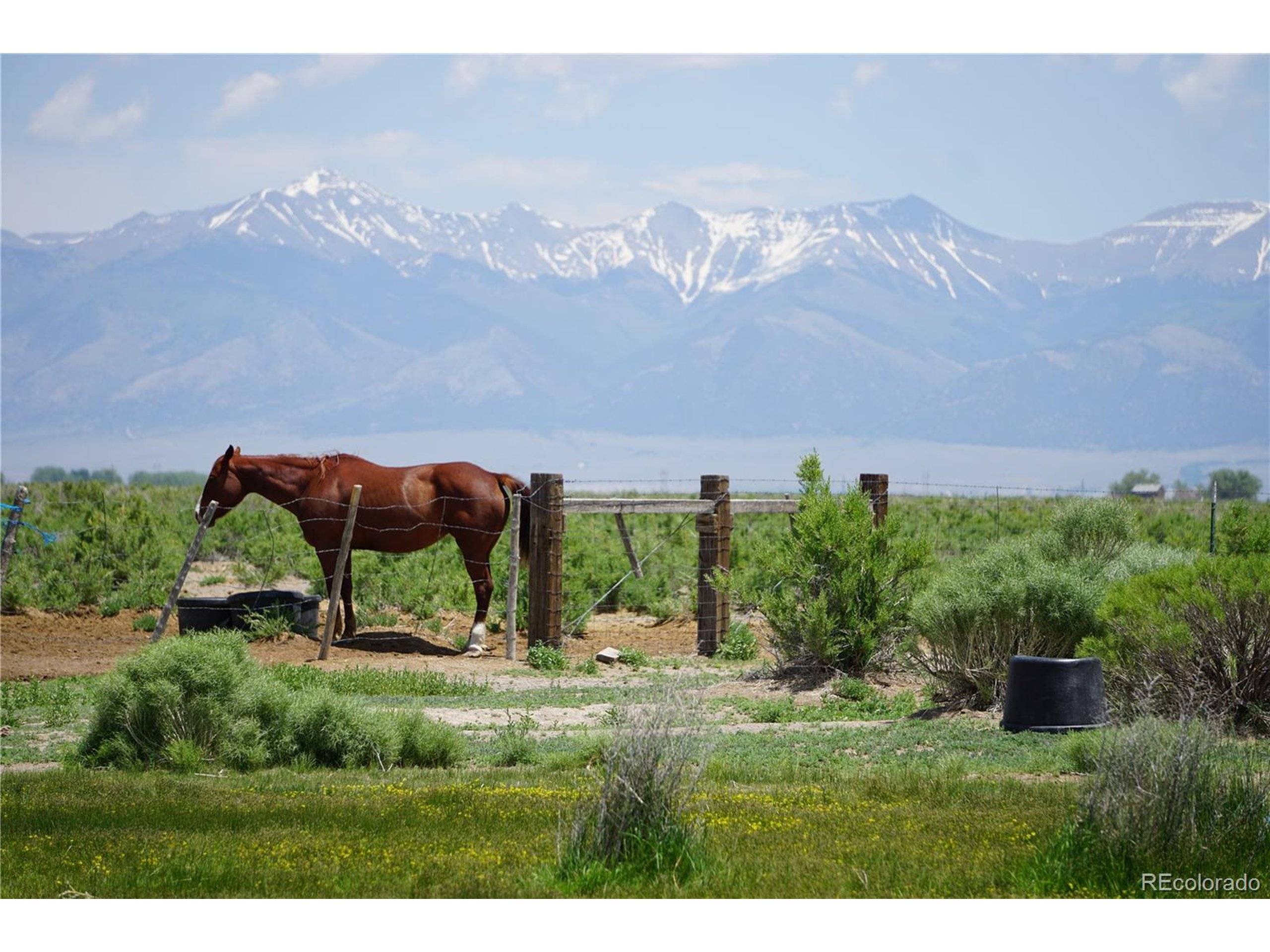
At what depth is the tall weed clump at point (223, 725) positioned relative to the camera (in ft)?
34.9

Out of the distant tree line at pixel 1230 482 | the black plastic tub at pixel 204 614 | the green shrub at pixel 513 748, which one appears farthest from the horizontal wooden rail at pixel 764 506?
the distant tree line at pixel 1230 482

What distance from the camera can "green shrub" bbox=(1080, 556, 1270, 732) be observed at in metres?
11.4

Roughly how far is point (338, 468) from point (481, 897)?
12.9 metres

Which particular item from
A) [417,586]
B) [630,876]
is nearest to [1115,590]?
[630,876]

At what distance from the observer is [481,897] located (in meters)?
6.91

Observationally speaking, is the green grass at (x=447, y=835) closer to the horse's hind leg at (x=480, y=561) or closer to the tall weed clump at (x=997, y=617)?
the tall weed clump at (x=997, y=617)

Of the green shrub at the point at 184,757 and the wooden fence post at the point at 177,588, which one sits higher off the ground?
the wooden fence post at the point at 177,588

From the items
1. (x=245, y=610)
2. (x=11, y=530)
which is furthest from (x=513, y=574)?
(x=11, y=530)

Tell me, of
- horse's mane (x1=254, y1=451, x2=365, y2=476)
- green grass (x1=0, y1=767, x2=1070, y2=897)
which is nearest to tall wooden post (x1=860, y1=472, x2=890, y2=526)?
horse's mane (x1=254, y1=451, x2=365, y2=476)

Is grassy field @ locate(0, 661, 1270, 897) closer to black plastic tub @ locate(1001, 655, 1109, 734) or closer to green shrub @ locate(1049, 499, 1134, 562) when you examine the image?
black plastic tub @ locate(1001, 655, 1109, 734)

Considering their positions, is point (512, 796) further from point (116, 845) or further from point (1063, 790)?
point (1063, 790)

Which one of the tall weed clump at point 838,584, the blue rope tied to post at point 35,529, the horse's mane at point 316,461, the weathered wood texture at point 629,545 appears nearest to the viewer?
the tall weed clump at point 838,584

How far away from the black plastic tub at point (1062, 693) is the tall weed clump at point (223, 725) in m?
4.66

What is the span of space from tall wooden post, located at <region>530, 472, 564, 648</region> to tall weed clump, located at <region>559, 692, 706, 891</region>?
10670 mm
